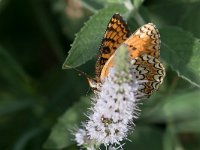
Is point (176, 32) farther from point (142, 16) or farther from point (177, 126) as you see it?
point (177, 126)

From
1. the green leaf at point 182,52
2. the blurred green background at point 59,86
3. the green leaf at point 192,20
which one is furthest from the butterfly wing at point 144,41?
the green leaf at point 192,20

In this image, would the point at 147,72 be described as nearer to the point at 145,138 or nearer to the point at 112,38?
the point at 112,38

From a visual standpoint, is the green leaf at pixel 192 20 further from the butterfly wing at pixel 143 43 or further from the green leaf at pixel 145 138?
the butterfly wing at pixel 143 43

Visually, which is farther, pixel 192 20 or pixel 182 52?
pixel 192 20

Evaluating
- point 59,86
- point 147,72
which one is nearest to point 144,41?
point 147,72

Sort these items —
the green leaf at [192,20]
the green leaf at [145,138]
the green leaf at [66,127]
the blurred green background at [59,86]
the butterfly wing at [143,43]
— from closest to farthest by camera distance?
the butterfly wing at [143,43] → the green leaf at [66,127] → the blurred green background at [59,86] → the green leaf at [192,20] → the green leaf at [145,138]

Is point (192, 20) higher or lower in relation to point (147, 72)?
higher
